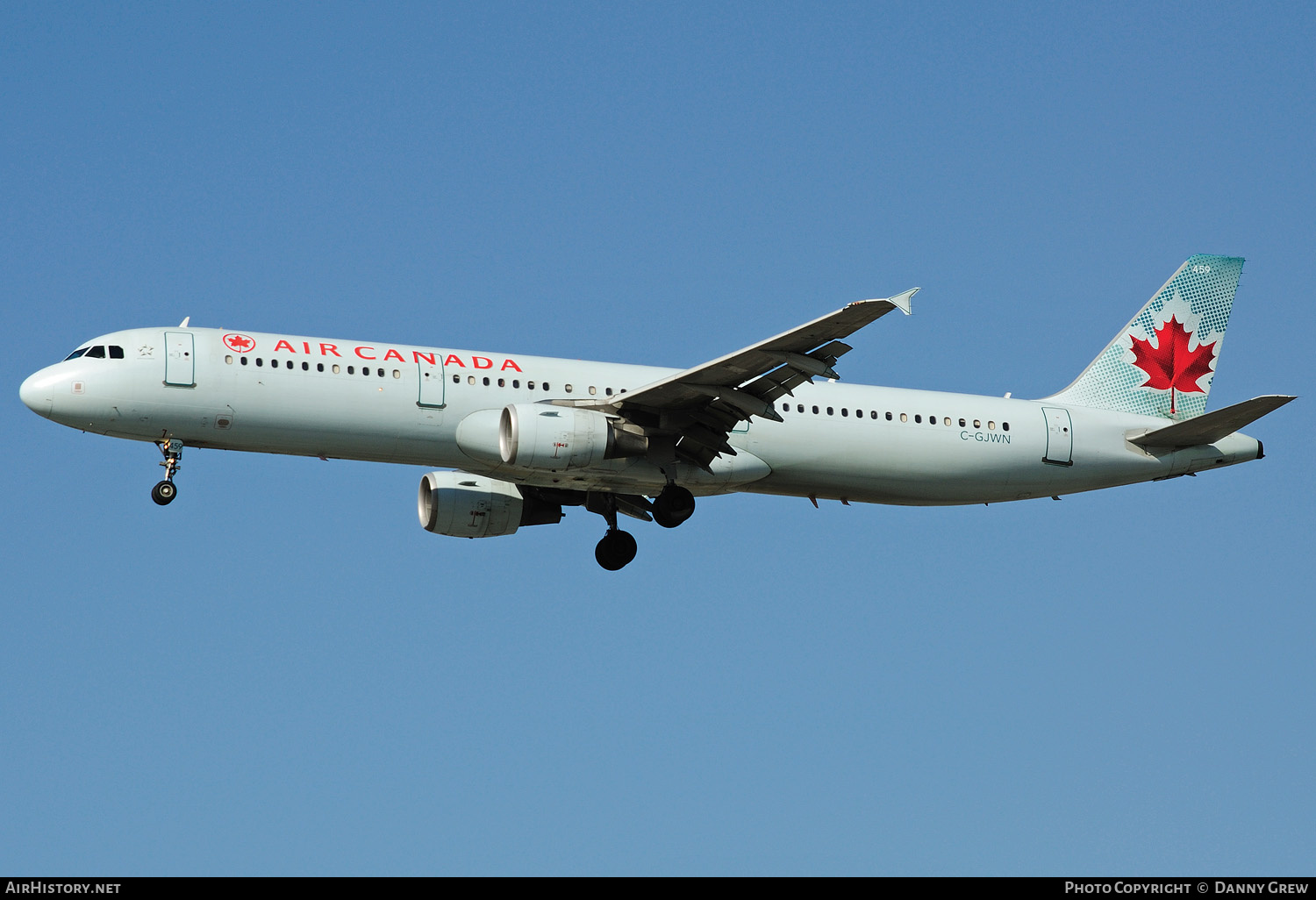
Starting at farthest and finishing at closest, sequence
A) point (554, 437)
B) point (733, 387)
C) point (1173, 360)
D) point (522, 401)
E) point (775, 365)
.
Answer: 1. point (1173, 360)
2. point (522, 401)
3. point (733, 387)
4. point (554, 437)
5. point (775, 365)

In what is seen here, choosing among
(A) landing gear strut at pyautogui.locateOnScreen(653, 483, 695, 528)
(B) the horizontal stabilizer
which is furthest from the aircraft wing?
(B) the horizontal stabilizer

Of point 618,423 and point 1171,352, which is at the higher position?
point 1171,352

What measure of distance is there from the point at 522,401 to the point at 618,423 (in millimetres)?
2226

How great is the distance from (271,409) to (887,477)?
45.9 feet

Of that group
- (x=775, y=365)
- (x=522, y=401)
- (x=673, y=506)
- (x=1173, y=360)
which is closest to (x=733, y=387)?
(x=775, y=365)

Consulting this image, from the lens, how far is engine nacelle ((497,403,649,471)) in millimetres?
33844

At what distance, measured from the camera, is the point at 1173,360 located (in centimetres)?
4241

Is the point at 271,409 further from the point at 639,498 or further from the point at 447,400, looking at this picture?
the point at 639,498

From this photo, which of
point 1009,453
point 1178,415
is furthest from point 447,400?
point 1178,415

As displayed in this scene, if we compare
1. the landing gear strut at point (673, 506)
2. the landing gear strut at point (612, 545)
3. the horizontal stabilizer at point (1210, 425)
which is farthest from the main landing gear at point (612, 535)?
the horizontal stabilizer at point (1210, 425)

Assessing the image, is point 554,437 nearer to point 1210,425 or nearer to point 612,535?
point 612,535

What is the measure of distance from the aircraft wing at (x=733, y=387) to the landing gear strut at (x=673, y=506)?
75 centimetres

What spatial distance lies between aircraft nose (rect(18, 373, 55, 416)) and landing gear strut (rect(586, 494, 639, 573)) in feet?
41.8

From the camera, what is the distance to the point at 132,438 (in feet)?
113
